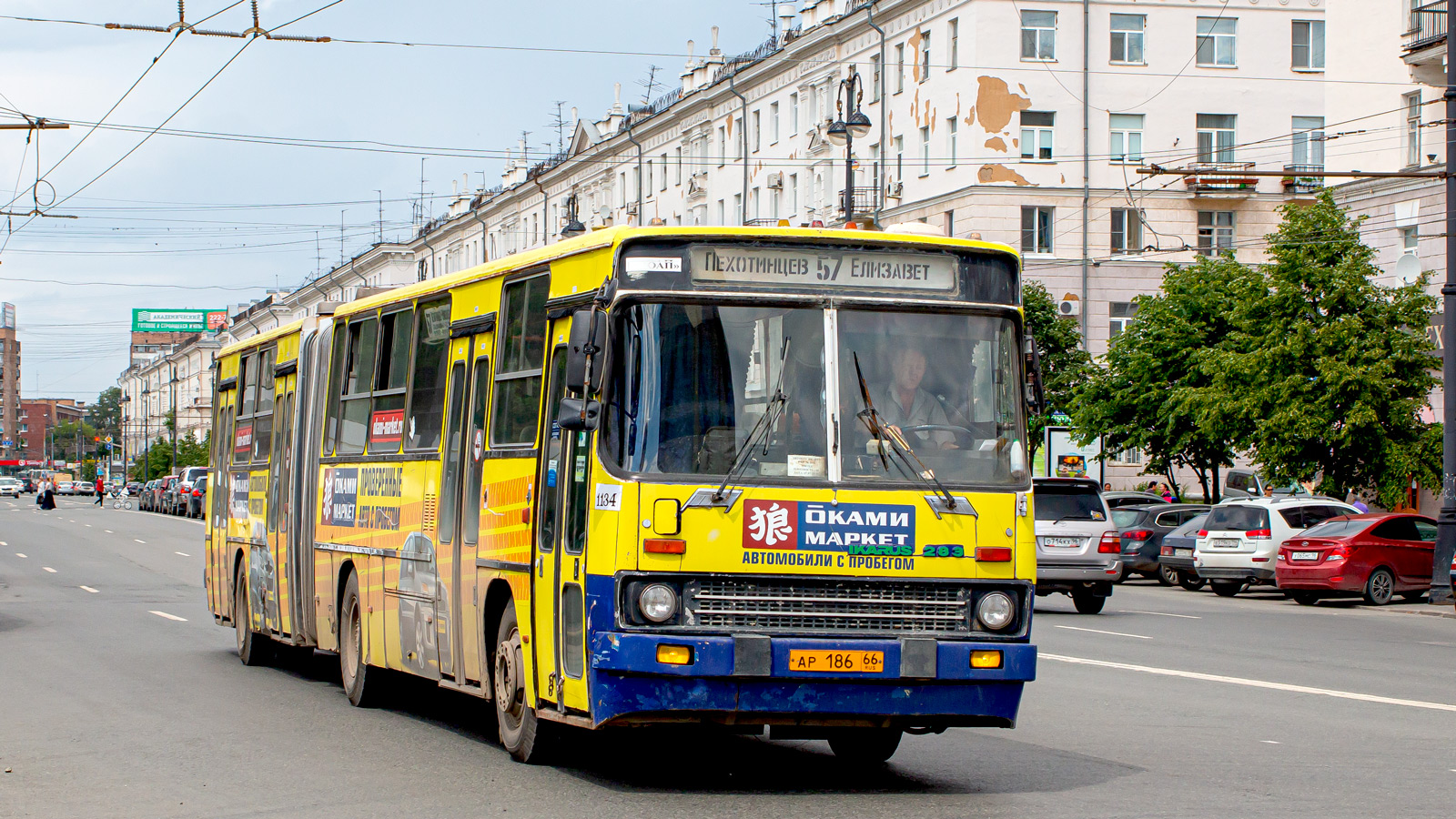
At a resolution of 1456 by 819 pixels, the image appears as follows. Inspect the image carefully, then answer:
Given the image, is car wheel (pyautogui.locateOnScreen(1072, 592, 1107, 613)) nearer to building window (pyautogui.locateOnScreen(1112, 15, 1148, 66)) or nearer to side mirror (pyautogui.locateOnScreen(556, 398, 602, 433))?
side mirror (pyautogui.locateOnScreen(556, 398, 602, 433))

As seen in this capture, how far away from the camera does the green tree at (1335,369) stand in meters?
32.5

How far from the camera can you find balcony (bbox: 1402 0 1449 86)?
3447 cm

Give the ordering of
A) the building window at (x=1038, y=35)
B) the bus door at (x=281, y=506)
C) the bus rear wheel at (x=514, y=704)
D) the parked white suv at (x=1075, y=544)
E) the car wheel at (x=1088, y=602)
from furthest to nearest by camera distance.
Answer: the building window at (x=1038, y=35), the car wheel at (x=1088, y=602), the parked white suv at (x=1075, y=544), the bus door at (x=281, y=506), the bus rear wheel at (x=514, y=704)

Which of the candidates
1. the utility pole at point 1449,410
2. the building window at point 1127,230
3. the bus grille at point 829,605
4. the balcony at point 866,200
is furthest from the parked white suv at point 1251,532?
the balcony at point 866,200

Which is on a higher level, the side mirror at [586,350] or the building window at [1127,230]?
the building window at [1127,230]

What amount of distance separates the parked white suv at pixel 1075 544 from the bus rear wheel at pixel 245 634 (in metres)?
10.6

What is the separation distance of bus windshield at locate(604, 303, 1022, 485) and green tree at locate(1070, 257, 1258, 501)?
31.7 m

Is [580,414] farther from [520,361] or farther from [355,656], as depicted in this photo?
[355,656]

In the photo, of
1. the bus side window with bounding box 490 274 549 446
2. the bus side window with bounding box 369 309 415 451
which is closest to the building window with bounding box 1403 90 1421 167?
the bus side window with bounding box 369 309 415 451

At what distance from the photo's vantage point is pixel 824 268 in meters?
9.36

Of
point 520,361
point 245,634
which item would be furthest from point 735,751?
point 245,634

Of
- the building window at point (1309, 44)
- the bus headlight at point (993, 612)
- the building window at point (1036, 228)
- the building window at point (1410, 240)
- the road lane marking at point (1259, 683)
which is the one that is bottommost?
the road lane marking at point (1259, 683)

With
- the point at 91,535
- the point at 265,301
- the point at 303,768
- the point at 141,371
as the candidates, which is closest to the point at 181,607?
the point at 303,768

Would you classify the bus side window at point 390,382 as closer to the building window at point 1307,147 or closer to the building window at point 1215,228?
the building window at point 1215,228
